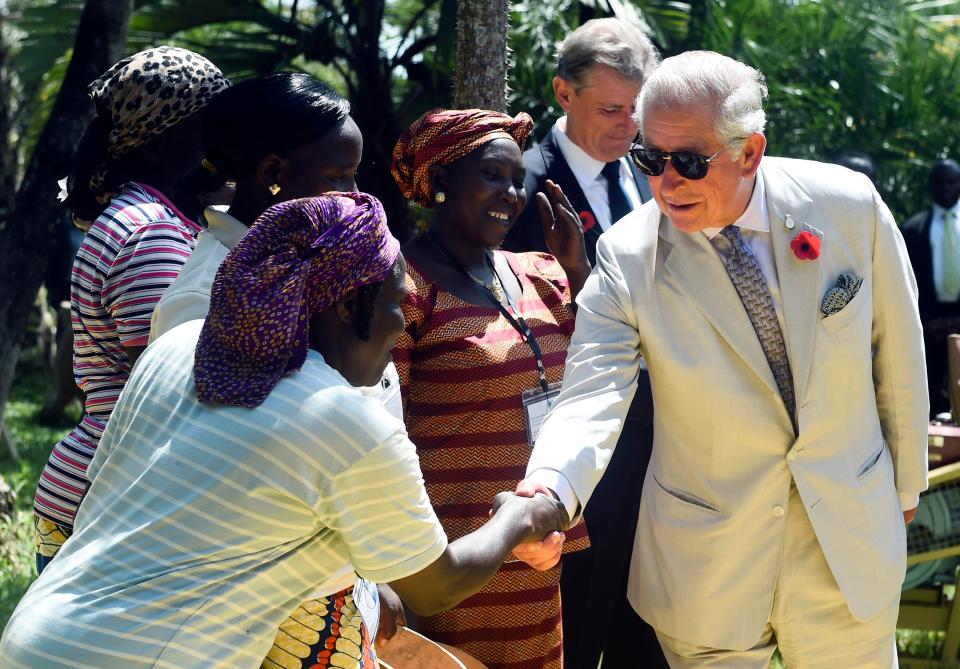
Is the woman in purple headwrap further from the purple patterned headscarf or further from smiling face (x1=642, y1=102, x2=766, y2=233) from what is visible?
smiling face (x1=642, y1=102, x2=766, y2=233)

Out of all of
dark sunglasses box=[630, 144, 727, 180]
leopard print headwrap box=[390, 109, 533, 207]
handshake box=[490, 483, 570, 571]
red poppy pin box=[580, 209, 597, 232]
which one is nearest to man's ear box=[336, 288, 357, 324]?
handshake box=[490, 483, 570, 571]

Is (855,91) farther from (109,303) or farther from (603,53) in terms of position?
(109,303)

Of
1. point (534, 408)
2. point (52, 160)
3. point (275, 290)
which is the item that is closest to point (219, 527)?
point (275, 290)

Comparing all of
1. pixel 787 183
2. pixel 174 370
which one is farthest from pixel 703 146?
pixel 174 370

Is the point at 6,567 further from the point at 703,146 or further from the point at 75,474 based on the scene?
the point at 703,146

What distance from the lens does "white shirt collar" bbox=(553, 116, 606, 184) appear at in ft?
13.9

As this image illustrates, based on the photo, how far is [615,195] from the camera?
4.27 metres

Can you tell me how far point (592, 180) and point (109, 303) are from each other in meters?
1.90

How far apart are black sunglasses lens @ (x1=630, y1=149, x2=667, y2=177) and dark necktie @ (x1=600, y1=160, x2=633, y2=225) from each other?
1.16 meters

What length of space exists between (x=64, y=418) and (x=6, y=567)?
4.43 metres

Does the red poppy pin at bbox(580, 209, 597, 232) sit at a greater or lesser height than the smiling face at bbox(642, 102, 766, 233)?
lesser

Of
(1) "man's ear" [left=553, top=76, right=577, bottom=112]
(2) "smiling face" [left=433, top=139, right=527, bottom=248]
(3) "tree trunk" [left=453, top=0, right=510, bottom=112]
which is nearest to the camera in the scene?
(2) "smiling face" [left=433, top=139, right=527, bottom=248]

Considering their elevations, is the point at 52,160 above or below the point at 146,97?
below

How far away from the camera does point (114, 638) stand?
6.47ft
